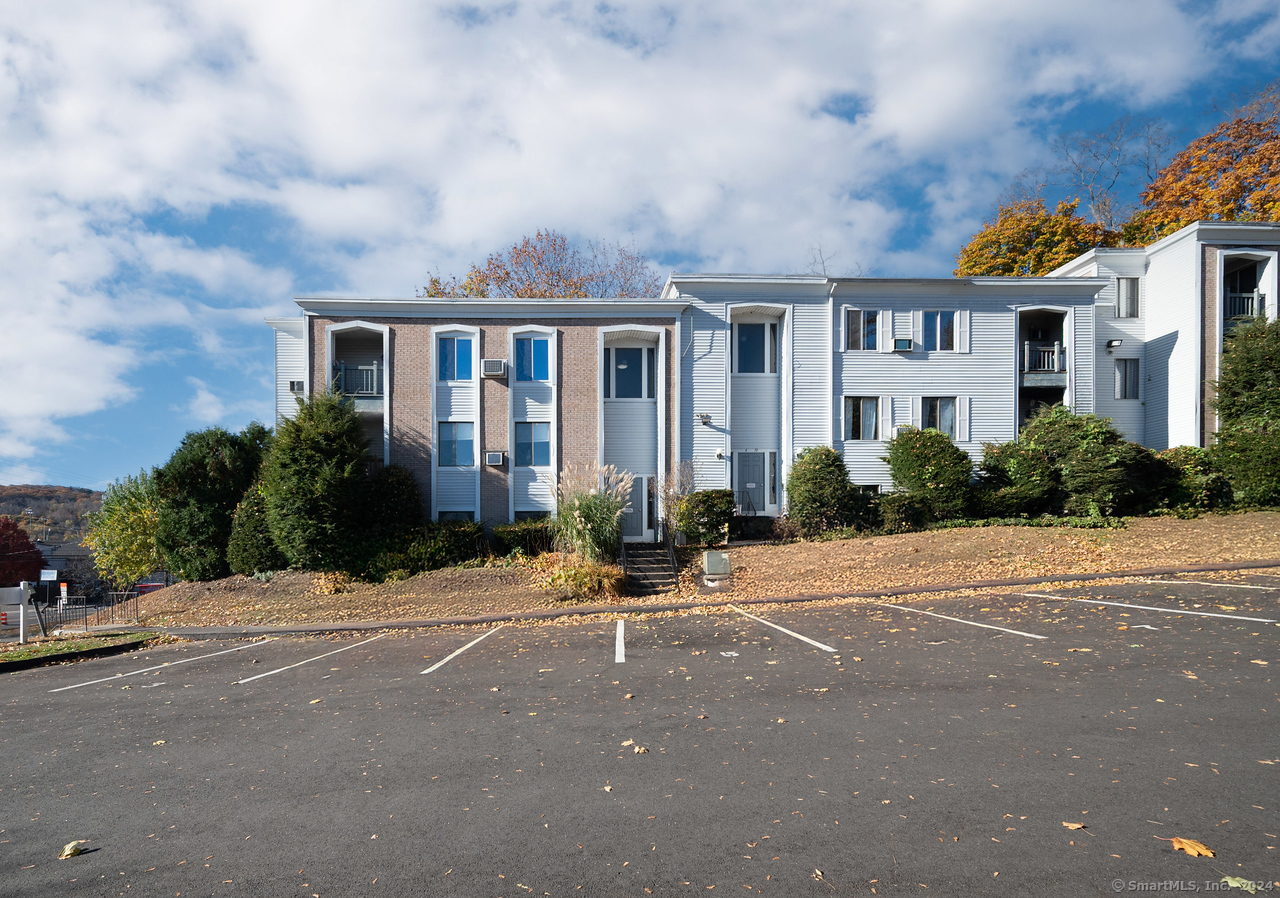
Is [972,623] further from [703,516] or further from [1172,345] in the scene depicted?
[1172,345]

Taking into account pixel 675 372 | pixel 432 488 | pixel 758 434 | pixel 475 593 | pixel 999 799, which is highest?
pixel 675 372

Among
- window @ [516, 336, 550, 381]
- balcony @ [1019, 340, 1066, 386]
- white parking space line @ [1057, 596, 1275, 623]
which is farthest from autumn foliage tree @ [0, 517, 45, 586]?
balcony @ [1019, 340, 1066, 386]

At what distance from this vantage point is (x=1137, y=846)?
369cm

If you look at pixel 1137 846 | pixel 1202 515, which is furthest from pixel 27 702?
pixel 1202 515

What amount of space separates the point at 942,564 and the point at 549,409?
486 inches

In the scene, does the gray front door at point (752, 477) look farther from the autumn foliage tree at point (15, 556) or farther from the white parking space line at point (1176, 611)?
the autumn foliage tree at point (15, 556)


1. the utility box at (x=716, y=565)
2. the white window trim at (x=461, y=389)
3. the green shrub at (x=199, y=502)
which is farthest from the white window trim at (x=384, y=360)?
the utility box at (x=716, y=565)

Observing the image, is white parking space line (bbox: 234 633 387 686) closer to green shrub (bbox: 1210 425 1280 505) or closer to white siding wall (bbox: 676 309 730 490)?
white siding wall (bbox: 676 309 730 490)

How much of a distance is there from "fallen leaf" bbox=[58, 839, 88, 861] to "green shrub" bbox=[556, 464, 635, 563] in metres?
11.7

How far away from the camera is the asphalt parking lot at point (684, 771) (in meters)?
3.71

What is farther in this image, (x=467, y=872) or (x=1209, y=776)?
(x=1209, y=776)

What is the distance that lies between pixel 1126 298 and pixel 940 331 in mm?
8553

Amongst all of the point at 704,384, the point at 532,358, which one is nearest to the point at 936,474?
the point at 704,384

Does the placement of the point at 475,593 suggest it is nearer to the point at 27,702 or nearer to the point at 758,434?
the point at 27,702
